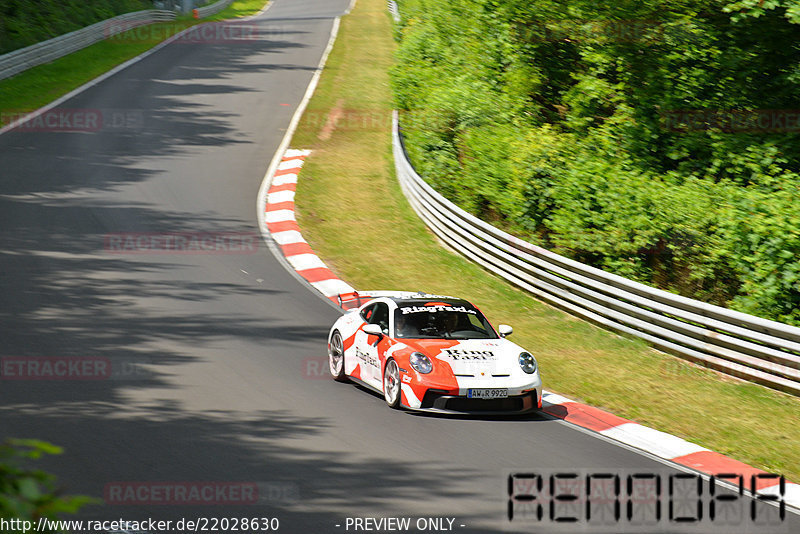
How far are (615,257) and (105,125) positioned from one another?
18528 millimetres

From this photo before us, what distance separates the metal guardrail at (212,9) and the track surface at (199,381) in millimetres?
32491

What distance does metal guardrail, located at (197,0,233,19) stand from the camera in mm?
54353

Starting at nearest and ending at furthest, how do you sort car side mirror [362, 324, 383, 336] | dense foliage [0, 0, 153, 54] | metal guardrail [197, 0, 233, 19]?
car side mirror [362, 324, 383, 336], dense foliage [0, 0, 153, 54], metal guardrail [197, 0, 233, 19]

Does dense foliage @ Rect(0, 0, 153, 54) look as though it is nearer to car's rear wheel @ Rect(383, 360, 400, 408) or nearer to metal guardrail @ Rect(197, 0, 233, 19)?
metal guardrail @ Rect(197, 0, 233, 19)

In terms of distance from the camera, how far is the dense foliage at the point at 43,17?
33.0 m

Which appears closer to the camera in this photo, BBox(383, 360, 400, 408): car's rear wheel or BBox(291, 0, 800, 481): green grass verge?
BBox(383, 360, 400, 408): car's rear wheel

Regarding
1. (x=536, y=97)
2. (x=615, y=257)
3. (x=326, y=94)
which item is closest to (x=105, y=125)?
(x=326, y=94)

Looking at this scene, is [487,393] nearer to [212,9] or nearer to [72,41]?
[72,41]

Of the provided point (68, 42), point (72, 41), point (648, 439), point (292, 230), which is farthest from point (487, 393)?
point (72, 41)

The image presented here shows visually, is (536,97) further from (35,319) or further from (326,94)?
(35,319)

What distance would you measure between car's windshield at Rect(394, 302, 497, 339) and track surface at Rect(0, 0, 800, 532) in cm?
109

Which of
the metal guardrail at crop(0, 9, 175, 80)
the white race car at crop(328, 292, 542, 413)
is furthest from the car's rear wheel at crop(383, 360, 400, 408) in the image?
the metal guardrail at crop(0, 9, 175, 80)

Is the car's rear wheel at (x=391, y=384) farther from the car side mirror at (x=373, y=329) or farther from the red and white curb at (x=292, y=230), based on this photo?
the red and white curb at (x=292, y=230)

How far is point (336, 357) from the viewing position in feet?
38.0
